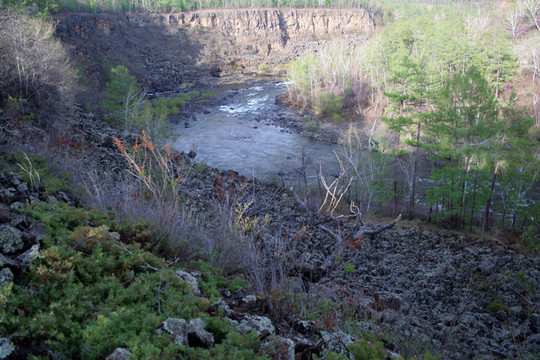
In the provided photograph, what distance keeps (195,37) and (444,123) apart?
6467 centimetres

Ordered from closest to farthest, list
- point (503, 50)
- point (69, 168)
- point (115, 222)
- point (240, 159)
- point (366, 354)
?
point (366, 354) → point (115, 222) → point (69, 168) → point (240, 159) → point (503, 50)

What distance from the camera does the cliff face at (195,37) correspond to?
4941 cm

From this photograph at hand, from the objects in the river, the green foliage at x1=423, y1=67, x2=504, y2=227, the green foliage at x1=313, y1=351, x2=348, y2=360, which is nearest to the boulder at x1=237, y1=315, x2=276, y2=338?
the green foliage at x1=313, y1=351, x2=348, y2=360

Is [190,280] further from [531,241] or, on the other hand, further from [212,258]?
[531,241]

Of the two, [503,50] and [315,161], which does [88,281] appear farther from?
[503,50]

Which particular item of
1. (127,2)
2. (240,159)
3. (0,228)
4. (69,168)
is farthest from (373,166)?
(127,2)

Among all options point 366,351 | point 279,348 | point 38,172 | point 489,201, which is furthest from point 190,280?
point 489,201

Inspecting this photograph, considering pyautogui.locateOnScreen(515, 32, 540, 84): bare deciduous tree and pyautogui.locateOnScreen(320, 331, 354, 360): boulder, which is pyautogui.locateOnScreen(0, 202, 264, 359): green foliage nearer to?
pyautogui.locateOnScreen(320, 331, 354, 360): boulder

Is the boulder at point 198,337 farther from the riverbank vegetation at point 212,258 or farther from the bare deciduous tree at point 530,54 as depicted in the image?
the bare deciduous tree at point 530,54

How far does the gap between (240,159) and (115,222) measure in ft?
68.2

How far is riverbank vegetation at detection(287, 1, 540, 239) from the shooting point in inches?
649

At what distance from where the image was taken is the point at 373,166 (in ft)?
66.3

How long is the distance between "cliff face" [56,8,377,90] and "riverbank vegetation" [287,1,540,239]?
26.0 metres

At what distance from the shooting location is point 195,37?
2832 inches
